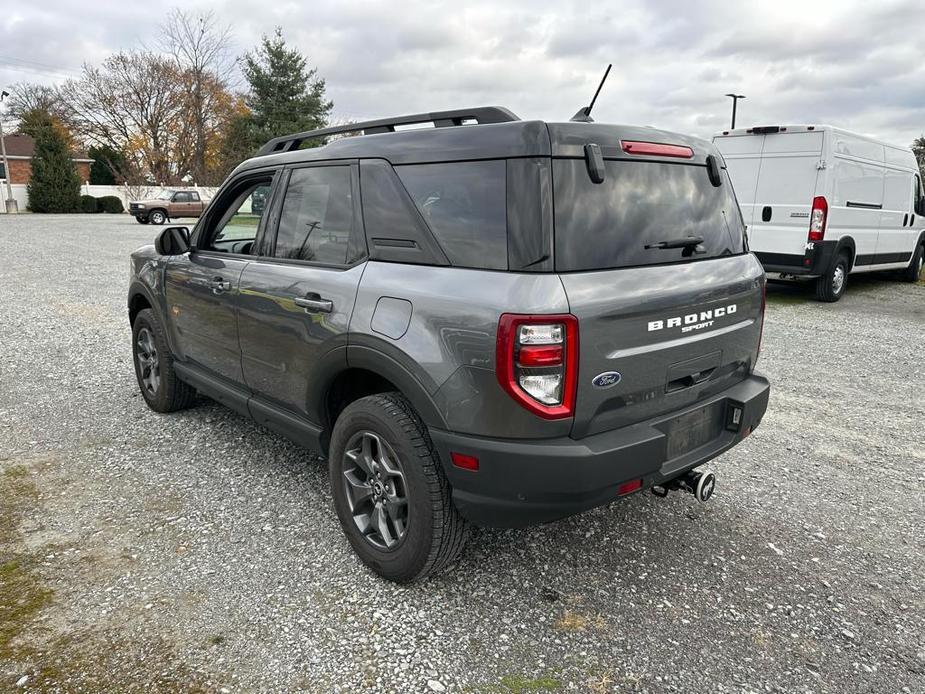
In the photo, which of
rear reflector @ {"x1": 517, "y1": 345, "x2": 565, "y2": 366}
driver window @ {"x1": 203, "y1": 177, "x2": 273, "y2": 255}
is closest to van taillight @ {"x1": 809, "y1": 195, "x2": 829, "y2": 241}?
driver window @ {"x1": 203, "y1": 177, "x2": 273, "y2": 255}

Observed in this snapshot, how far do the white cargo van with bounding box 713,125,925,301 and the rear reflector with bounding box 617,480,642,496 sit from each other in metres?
8.31

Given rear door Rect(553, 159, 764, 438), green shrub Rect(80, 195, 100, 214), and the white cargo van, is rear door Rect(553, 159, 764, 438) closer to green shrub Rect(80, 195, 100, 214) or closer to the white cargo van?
the white cargo van

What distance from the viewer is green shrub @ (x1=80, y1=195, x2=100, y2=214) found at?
43.5 m

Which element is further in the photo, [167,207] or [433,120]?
[167,207]

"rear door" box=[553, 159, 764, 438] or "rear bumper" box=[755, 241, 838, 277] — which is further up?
"rear door" box=[553, 159, 764, 438]

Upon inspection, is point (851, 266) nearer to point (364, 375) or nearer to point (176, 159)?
point (364, 375)

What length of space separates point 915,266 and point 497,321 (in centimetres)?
1361

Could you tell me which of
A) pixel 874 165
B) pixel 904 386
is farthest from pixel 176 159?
pixel 904 386

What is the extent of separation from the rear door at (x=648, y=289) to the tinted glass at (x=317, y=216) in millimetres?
1094

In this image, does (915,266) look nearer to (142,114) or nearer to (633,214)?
(633,214)

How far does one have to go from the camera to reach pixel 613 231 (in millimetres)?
2502

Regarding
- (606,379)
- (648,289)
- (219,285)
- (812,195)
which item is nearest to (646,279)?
(648,289)

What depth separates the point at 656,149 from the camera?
107 inches

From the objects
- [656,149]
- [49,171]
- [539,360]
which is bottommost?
[539,360]
